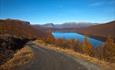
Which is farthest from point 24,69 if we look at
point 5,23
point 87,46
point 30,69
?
point 5,23

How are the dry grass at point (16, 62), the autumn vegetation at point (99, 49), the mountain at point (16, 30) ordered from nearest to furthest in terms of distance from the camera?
the dry grass at point (16, 62), the autumn vegetation at point (99, 49), the mountain at point (16, 30)

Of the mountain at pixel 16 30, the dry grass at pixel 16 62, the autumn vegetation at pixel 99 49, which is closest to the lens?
the dry grass at pixel 16 62

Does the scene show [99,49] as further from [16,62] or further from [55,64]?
[55,64]

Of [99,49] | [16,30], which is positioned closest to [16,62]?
[99,49]

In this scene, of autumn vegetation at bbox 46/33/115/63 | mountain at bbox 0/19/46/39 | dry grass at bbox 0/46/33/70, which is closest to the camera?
dry grass at bbox 0/46/33/70

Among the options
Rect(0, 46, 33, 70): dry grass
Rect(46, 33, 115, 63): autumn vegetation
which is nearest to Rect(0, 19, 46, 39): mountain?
Rect(46, 33, 115, 63): autumn vegetation

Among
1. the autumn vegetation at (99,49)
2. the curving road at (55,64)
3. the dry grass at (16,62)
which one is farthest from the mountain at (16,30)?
the curving road at (55,64)

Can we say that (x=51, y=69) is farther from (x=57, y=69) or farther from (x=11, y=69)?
(x=11, y=69)

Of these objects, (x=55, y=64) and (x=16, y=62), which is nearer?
(x=55, y=64)

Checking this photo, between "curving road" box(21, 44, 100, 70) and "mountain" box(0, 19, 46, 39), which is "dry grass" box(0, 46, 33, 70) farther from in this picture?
"mountain" box(0, 19, 46, 39)

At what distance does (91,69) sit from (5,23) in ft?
524

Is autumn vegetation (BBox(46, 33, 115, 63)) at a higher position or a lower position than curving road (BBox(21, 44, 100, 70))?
lower

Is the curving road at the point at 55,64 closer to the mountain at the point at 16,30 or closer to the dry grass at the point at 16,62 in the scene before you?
the dry grass at the point at 16,62

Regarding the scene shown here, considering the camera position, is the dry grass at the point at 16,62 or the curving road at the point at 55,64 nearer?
the curving road at the point at 55,64
